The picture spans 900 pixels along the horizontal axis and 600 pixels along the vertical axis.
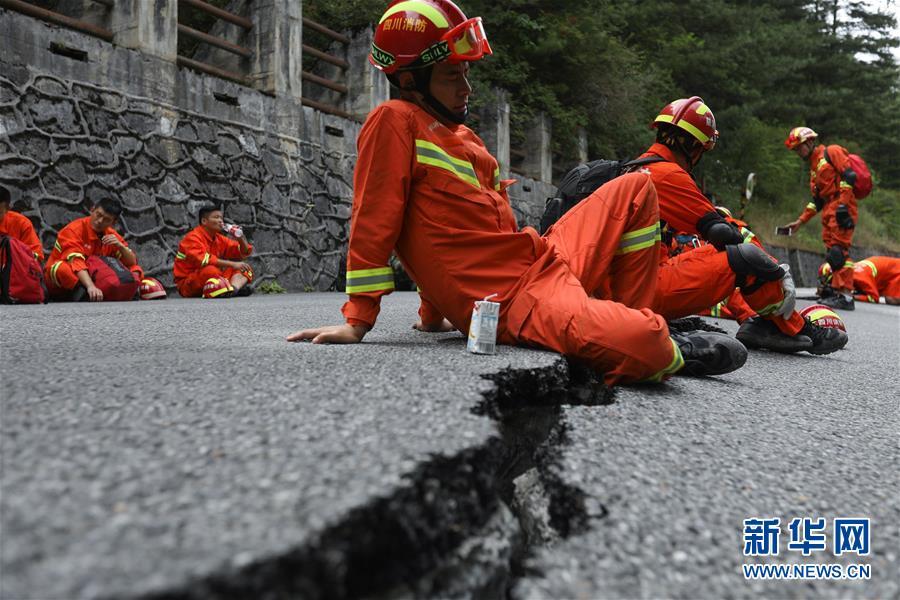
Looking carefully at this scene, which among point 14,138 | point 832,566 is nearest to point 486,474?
point 832,566

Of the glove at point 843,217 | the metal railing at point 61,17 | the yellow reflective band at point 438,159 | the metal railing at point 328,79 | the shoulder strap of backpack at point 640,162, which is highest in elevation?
the metal railing at point 328,79

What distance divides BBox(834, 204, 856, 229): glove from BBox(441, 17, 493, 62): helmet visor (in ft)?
23.9

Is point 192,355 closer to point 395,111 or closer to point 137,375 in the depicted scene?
point 137,375

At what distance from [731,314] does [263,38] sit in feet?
19.5

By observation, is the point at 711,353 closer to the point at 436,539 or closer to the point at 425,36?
the point at 425,36

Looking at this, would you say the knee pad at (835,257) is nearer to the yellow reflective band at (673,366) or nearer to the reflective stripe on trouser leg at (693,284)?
the reflective stripe on trouser leg at (693,284)

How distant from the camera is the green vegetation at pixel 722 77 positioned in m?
13.4

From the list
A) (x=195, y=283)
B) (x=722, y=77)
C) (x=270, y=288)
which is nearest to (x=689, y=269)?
(x=195, y=283)

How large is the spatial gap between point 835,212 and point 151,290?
7.30 metres

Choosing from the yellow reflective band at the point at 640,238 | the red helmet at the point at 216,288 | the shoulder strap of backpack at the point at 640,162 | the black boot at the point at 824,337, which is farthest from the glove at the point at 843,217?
the yellow reflective band at the point at 640,238

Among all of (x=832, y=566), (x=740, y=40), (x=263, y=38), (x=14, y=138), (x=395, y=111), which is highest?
(x=740, y=40)

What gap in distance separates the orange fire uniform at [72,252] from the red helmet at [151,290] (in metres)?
0.32

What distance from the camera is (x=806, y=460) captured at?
1467mm

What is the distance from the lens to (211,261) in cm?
680
